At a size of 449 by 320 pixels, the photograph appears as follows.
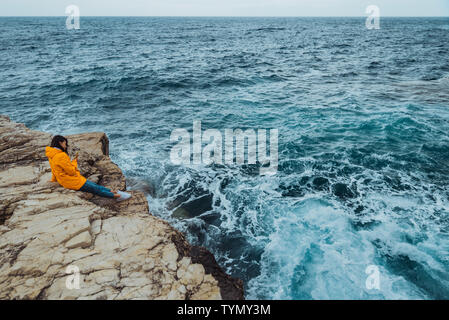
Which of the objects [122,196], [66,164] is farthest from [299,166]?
[66,164]

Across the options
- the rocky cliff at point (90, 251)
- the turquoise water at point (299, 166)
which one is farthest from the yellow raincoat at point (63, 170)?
the turquoise water at point (299, 166)

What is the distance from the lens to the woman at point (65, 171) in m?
5.57

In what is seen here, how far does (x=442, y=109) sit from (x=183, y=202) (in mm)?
15660

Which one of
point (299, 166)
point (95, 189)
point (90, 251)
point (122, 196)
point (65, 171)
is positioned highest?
point (65, 171)

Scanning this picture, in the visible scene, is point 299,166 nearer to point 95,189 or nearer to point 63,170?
point 95,189

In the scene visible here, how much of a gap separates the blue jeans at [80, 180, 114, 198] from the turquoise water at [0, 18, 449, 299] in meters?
2.19

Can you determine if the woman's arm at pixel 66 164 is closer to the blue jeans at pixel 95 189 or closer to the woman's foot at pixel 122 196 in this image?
the blue jeans at pixel 95 189

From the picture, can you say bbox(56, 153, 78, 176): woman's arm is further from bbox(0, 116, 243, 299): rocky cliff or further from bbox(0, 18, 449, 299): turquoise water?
bbox(0, 18, 449, 299): turquoise water

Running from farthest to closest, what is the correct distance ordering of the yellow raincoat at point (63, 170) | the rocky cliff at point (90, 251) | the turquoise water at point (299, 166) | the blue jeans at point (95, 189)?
the turquoise water at point (299, 166) → the blue jeans at point (95, 189) → the yellow raincoat at point (63, 170) → the rocky cliff at point (90, 251)

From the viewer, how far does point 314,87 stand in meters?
20.1

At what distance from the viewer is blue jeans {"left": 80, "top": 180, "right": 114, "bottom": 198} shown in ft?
20.0

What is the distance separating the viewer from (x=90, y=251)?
4477 millimetres

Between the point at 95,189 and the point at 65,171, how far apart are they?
0.78 metres

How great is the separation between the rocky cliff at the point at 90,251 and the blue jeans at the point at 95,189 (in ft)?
0.43
